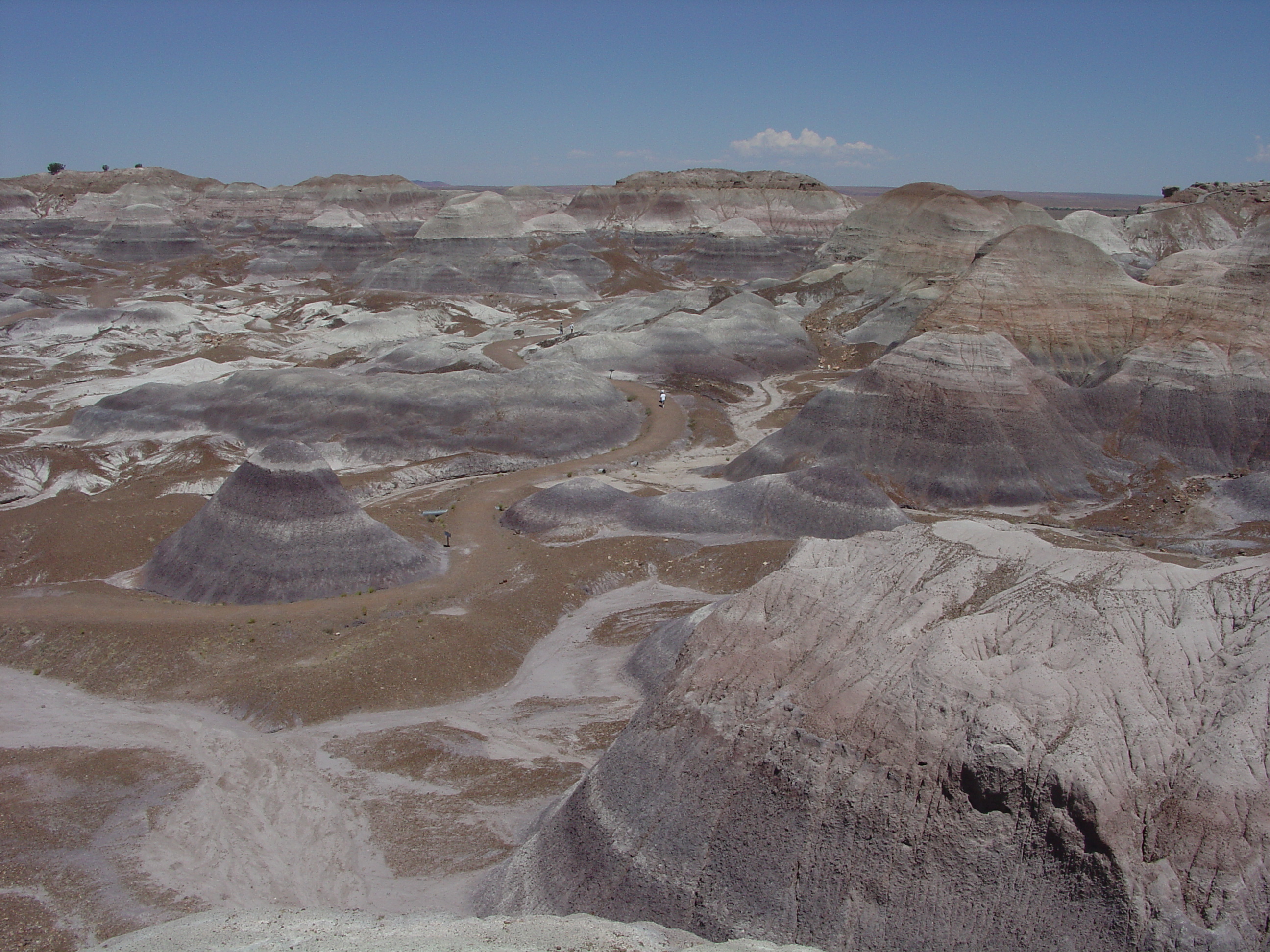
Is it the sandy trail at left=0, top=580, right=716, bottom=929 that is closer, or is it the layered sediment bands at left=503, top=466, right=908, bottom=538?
the sandy trail at left=0, top=580, right=716, bottom=929

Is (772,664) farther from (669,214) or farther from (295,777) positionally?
(669,214)

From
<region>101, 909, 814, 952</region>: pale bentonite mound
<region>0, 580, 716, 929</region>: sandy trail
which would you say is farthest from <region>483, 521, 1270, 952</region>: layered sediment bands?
<region>0, 580, 716, 929</region>: sandy trail

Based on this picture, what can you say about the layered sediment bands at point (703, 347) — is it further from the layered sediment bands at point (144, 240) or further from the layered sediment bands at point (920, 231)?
the layered sediment bands at point (144, 240)

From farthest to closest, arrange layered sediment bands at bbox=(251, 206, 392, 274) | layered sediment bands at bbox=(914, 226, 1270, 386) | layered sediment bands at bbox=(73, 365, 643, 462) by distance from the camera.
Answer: layered sediment bands at bbox=(251, 206, 392, 274)
layered sediment bands at bbox=(73, 365, 643, 462)
layered sediment bands at bbox=(914, 226, 1270, 386)

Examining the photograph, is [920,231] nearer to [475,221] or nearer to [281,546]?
[475,221]

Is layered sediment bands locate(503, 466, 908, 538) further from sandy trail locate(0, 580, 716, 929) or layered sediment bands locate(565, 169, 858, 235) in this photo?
layered sediment bands locate(565, 169, 858, 235)

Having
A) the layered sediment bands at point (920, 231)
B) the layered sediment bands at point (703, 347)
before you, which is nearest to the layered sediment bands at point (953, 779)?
the layered sediment bands at point (703, 347)
